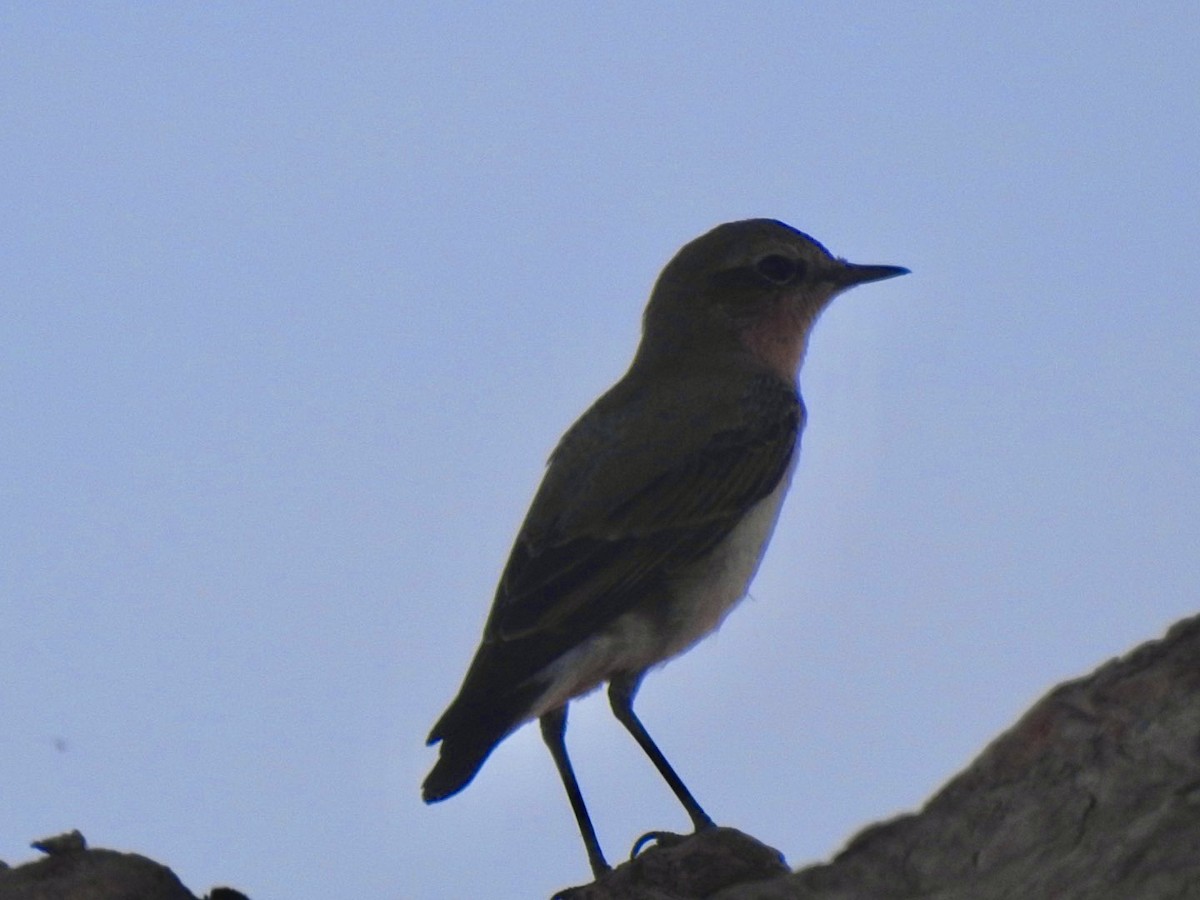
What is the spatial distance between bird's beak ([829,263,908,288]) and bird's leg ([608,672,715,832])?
3.77m

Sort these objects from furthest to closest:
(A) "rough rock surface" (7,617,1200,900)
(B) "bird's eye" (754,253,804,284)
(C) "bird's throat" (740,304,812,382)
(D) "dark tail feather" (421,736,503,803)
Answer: (B) "bird's eye" (754,253,804,284) → (C) "bird's throat" (740,304,812,382) → (D) "dark tail feather" (421,736,503,803) → (A) "rough rock surface" (7,617,1200,900)

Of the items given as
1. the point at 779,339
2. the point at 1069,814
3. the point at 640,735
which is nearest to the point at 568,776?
the point at 640,735

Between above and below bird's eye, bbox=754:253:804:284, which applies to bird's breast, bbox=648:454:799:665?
below

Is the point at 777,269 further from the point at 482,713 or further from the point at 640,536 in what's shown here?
the point at 482,713

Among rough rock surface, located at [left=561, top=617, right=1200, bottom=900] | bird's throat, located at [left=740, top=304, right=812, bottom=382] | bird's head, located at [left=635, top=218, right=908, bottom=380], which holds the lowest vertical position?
rough rock surface, located at [left=561, top=617, right=1200, bottom=900]

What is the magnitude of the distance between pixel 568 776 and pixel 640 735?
2.09 ft

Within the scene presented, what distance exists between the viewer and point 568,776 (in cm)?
1012

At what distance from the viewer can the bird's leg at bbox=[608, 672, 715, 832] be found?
34.3ft

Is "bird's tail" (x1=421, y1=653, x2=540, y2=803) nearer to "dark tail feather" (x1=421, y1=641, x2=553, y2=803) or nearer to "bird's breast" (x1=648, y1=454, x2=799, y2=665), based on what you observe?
"dark tail feather" (x1=421, y1=641, x2=553, y2=803)

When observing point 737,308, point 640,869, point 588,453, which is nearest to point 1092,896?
point 640,869

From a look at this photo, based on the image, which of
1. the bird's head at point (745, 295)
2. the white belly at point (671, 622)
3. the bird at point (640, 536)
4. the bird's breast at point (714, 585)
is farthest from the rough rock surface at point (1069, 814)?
the bird's head at point (745, 295)

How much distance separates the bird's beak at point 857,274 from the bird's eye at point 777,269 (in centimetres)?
37

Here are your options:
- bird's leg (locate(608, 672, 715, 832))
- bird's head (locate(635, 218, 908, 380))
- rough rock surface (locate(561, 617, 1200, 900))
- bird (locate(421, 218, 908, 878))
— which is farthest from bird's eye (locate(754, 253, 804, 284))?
rough rock surface (locate(561, 617, 1200, 900))

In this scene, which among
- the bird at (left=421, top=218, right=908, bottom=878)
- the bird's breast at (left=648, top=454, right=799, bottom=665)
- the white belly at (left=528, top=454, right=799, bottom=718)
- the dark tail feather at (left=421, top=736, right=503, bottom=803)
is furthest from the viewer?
the bird's breast at (left=648, top=454, right=799, bottom=665)
